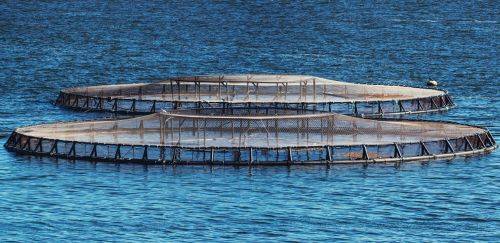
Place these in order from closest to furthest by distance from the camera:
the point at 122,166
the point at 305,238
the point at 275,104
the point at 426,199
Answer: the point at 305,238
the point at 426,199
the point at 122,166
the point at 275,104

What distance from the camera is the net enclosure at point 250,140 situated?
6063 inches

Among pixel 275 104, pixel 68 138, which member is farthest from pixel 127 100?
pixel 68 138

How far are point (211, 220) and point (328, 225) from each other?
8.90 metres

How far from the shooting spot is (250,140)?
519 feet

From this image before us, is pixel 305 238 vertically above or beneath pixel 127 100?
beneath

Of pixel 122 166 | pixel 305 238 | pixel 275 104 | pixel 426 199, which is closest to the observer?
pixel 305 238

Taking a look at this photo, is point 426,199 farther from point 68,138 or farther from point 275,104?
point 275,104

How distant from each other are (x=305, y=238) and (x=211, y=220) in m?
9.45

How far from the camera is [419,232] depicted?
130 metres

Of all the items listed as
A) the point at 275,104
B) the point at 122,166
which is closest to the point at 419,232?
the point at 122,166

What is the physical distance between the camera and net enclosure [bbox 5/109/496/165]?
6063 inches

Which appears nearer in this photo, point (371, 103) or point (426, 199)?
point (426, 199)

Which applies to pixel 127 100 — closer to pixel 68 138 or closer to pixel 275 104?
pixel 275 104

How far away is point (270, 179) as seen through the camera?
148 m
